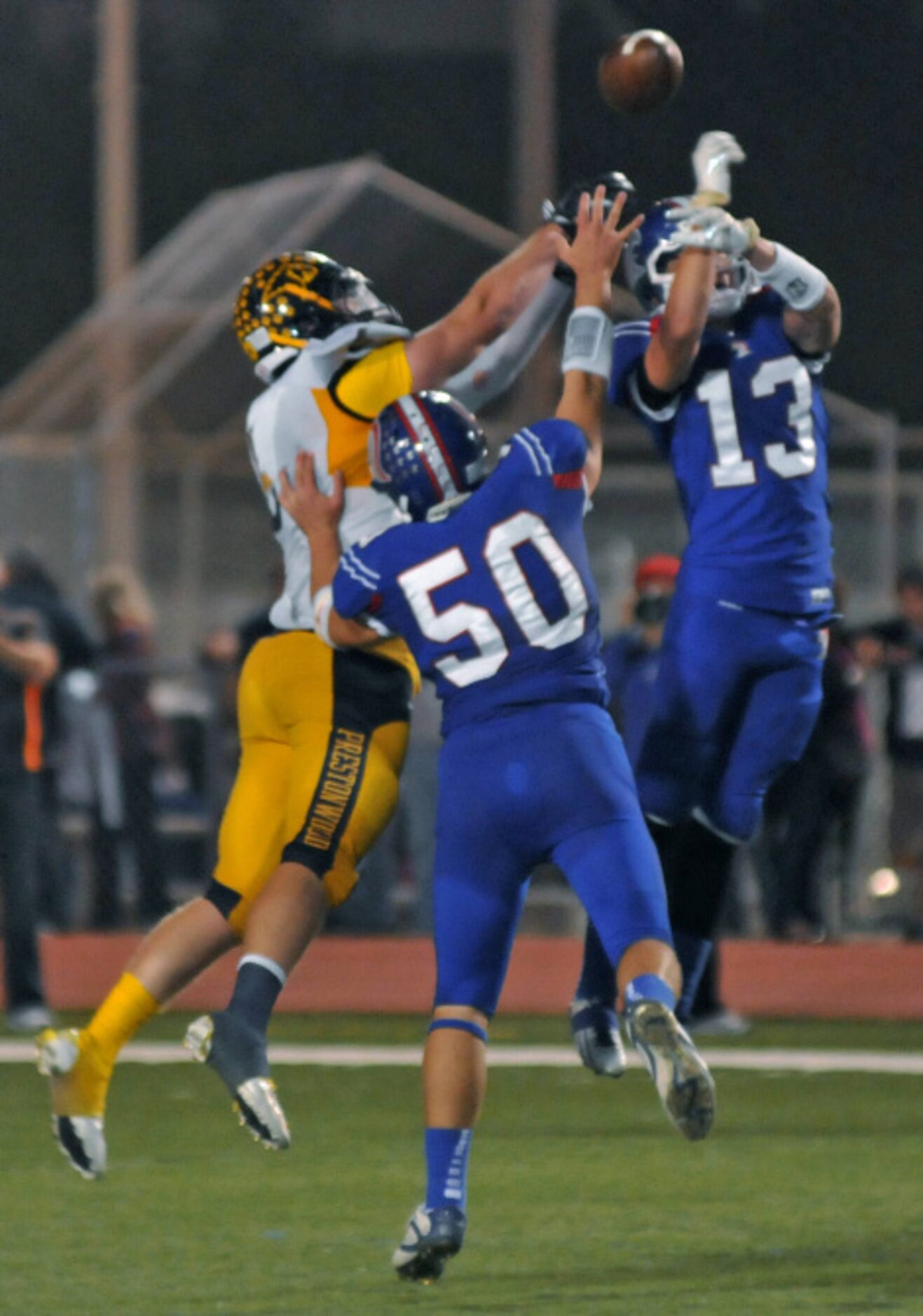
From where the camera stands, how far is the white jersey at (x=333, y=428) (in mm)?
6012

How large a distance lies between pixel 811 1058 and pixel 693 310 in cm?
387

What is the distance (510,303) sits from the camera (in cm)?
603

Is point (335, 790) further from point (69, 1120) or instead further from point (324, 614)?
point (69, 1120)

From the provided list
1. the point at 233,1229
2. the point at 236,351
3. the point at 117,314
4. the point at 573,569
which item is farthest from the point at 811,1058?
the point at 117,314

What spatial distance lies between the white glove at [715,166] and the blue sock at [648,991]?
5.57 feet

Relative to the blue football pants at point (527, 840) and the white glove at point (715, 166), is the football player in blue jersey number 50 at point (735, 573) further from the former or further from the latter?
the blue football pants at point (527, 840)

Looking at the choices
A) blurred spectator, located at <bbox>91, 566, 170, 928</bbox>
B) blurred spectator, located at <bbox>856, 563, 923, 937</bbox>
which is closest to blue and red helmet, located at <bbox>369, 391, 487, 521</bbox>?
blurred spectator, located at <bbox>856, 563, 923, 937</bbox>

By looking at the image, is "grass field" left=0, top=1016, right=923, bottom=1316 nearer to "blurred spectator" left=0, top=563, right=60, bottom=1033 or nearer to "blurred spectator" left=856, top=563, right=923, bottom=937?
"blurred spectator" left=0, top=563, right=60, bottom=1033

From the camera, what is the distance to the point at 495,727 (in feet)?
17.0

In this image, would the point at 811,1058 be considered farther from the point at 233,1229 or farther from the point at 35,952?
the point at 233,1229

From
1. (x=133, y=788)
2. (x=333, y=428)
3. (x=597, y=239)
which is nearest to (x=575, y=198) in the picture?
(x=597, y=239)

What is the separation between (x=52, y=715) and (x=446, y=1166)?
471 centimetres

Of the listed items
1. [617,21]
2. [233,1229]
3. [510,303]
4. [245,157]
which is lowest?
[245,157]

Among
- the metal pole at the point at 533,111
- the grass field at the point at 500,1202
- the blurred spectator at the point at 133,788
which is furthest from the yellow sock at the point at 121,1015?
the metal pole at the point at 533,111
